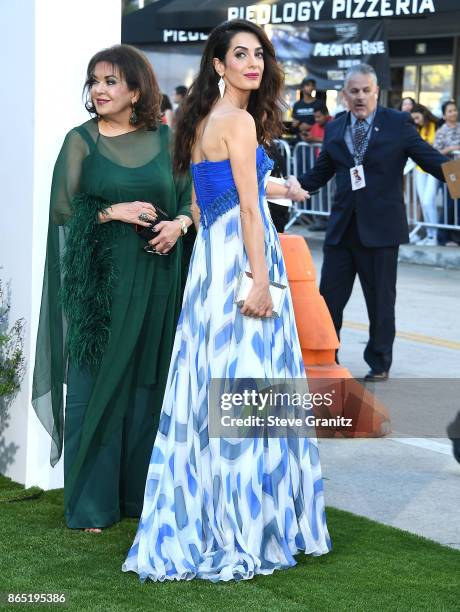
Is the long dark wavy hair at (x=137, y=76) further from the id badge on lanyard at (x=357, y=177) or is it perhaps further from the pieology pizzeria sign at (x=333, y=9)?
the pieology pizzeria sign at (x=333, y=9)

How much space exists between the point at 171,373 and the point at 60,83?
1670 mm

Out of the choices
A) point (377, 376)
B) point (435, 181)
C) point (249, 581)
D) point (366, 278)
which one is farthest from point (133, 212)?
point (435, 181)

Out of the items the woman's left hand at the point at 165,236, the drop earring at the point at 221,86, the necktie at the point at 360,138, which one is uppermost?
the drop earring at the point at 221,86

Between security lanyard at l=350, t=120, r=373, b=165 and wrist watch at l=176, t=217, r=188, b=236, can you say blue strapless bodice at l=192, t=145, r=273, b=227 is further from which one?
security lanyard at l=350, t=120, r=373, b=165

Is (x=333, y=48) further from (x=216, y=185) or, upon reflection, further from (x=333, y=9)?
(x=216, y=185)

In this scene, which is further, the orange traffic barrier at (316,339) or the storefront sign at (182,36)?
the storefront sign at (182,36)

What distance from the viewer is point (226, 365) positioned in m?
4.75

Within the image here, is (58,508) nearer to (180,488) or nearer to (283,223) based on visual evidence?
(180,488)

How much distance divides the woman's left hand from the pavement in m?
1.42

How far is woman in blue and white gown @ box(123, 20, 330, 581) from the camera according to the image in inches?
184

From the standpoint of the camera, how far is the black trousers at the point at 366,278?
8516 millimetres

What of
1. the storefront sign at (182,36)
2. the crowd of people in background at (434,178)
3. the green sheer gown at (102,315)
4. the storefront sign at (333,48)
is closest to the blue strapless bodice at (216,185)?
the green sheer gown at (102,315)

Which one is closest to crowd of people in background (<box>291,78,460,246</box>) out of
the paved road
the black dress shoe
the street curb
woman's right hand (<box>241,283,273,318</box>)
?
the street curb

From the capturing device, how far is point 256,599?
4.48m
